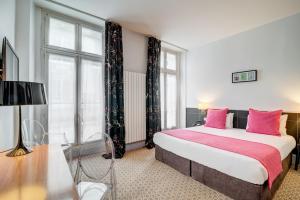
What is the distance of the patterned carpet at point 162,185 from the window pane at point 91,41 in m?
2.22

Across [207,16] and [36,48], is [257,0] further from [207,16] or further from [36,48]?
[36,48]

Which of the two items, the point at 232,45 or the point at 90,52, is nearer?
the point at 90,52

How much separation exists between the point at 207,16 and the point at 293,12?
153cm

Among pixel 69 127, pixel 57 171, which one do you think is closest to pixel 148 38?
pixel 69 127

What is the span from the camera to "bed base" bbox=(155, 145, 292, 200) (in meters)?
1.72

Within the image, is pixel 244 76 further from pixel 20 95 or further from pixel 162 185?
pixel 20 95

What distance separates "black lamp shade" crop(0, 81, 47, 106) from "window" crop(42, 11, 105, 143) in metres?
1.77

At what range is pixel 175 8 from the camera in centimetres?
276

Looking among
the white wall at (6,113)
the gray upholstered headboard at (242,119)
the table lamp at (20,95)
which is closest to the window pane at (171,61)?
the gray upholstered headboard at (242,119)

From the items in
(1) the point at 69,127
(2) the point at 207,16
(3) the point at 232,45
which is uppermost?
(2) the point at 207,16

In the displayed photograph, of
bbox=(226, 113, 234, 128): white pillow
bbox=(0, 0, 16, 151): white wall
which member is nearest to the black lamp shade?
bbox=(0, 0, 16, 151): white wall

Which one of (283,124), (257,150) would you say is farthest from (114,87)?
(283,124)

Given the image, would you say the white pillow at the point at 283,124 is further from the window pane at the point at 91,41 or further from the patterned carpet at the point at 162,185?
the window pane at the point at 91,41

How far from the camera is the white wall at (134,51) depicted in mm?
3631
